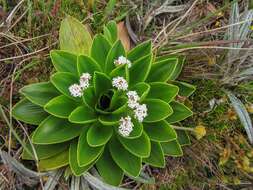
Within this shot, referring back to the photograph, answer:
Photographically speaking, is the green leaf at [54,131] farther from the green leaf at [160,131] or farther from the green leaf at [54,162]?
the green leaf at [160,131]

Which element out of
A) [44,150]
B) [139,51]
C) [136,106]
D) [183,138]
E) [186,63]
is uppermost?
[139,51]

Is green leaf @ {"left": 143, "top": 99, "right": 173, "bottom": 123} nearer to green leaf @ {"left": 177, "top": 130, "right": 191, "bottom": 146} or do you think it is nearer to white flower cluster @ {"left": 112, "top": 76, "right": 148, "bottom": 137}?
white flower cluster @ {"left": 112, "top": 76, "right": 148, "bottom": 137}

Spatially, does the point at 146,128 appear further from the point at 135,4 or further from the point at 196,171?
the point at 135,4

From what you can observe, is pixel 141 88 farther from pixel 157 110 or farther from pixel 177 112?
pixel 177 112

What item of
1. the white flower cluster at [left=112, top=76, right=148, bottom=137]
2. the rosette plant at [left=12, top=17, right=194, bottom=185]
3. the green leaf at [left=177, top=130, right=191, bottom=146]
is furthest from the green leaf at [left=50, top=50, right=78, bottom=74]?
the green leaf at [left=177, top=130, right=191, bottom=146]

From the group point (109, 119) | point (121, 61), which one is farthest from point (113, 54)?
point (109, 119)
